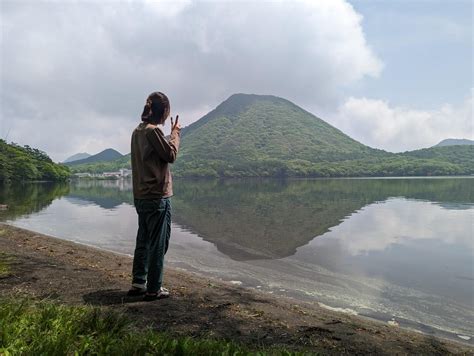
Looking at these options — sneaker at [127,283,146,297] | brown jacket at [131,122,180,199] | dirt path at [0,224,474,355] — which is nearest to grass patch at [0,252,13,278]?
dirt path at [0,224,474,355]

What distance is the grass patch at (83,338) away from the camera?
2.90 m

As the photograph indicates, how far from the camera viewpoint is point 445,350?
4.72m

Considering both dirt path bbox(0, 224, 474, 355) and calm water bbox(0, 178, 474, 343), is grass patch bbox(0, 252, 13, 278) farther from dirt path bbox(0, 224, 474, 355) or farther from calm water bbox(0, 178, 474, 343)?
calm water bbox(0, 178, 474, 343)

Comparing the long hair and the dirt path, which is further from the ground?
the long hair

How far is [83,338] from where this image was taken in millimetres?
3115

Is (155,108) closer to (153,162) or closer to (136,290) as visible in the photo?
(153,162)

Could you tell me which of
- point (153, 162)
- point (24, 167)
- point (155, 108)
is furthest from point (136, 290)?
point (24, 167)

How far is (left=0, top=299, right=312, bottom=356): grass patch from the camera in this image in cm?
290

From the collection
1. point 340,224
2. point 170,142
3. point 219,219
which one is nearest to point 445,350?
point 170,142

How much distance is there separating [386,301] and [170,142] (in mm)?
7257

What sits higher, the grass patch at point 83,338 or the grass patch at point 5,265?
the grass patch at point 83,338

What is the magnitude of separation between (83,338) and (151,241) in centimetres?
193

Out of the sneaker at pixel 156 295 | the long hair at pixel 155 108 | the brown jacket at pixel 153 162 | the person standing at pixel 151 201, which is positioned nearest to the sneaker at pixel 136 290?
the person standing at pixel 151 201

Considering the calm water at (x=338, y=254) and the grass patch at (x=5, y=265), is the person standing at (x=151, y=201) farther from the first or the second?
the calm water at (x=338, y=254)
